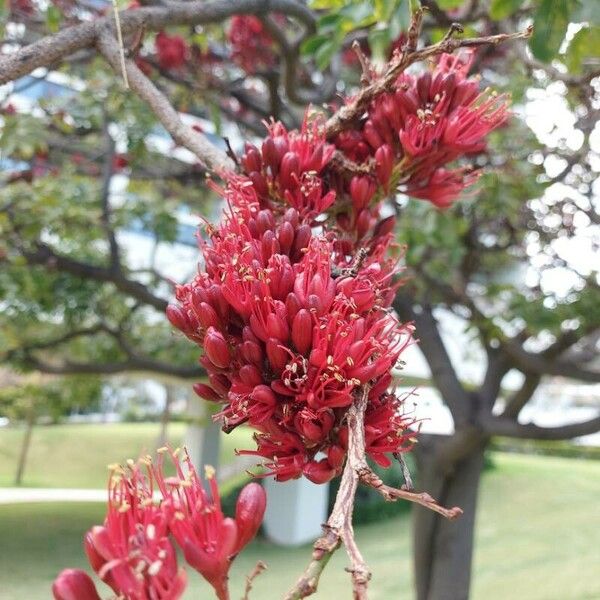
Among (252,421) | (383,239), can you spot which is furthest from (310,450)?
(383,239)

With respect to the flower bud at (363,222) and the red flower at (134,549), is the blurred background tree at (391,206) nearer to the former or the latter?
the flower bud at (363,222)

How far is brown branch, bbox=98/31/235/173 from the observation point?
134 centimetres

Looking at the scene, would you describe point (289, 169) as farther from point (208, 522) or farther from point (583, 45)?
point (583, 45)

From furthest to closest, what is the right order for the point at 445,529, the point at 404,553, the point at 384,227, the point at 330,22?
the point at 404,553
the point at 445,529
the point at 330,22
the point at 384,227

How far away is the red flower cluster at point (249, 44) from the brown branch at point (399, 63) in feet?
11.2

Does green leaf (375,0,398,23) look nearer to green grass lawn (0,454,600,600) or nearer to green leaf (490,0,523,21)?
green leaf (490,0,523,21)

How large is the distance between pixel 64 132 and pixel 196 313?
14.9 ft

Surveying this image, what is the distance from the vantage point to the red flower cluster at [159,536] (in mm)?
659

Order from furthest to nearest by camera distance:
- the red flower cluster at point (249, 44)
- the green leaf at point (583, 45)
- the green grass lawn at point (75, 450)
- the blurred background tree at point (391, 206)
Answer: the green grass lawn at point (75, 450)
the red flower cluster at point (249, 44)
the blurred background tree at point (391, 206)
the green leaf at point (583, 45)

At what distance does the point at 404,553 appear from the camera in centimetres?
859

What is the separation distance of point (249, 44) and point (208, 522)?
4.25 meters

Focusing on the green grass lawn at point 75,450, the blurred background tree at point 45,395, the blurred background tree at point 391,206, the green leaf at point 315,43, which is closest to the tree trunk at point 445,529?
the blurred background tree at point 391,206

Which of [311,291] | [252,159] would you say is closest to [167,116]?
[252,159]

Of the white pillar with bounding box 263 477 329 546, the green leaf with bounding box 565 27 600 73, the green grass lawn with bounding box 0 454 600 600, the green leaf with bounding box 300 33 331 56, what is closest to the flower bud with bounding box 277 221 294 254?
the green leaf with bounding box 565 27 600 73
